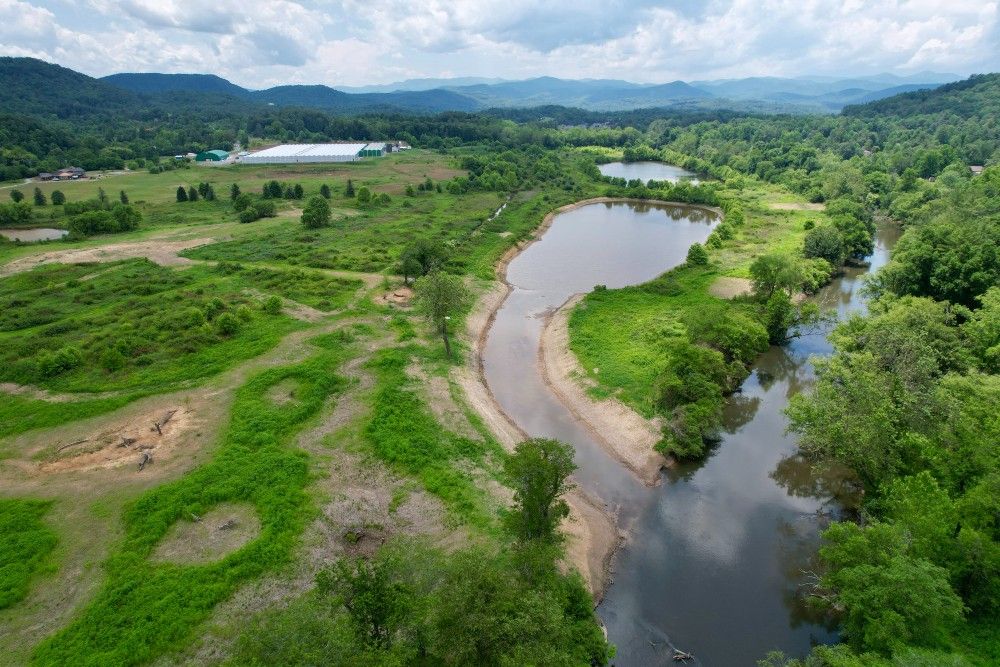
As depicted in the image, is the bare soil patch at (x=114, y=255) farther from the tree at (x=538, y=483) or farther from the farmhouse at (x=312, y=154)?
the farmhouse at (x=312, y=154)

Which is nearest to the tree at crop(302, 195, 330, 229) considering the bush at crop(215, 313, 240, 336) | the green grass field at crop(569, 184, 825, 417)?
the bush at crop(215, 313, 240, 336)

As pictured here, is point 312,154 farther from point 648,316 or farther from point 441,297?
point 648,316

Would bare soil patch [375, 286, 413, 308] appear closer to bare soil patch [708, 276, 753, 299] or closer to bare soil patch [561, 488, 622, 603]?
bare soil patch [561, 488, 622, 603]

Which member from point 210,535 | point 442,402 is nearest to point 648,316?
point 442,402

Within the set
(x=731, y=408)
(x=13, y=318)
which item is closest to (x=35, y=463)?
(x=13, y=318)

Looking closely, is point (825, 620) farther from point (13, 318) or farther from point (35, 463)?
point (13, 318)

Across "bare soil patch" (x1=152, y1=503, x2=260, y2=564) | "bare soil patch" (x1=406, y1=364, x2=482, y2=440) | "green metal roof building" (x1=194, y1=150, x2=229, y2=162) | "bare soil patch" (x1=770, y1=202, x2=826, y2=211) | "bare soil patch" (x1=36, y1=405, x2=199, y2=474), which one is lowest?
"bare soil patch" (x1=406, y1=364, x2=482, y2=440)

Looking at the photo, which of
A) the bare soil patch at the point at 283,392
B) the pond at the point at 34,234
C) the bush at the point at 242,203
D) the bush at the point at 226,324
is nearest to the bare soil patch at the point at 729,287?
the bare soil patch at the point at 283,392
